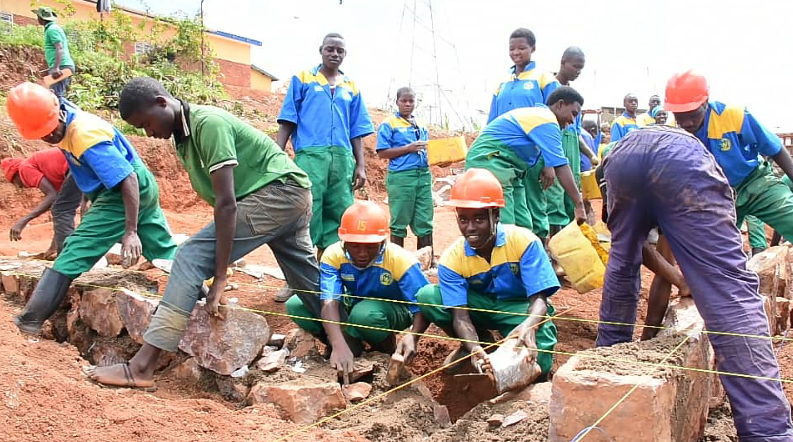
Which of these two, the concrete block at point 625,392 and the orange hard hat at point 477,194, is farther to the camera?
the orange hard hat at point 477,194

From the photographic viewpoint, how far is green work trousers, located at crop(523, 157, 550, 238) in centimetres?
530

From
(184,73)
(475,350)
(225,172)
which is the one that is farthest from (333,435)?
(184,73)

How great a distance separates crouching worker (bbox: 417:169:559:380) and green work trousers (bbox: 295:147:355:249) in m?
1.47

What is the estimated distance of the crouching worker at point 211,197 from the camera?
3.04 meters

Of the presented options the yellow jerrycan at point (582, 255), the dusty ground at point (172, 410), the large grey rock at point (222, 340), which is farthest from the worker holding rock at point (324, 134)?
the yellow jerrycan at point (582, 255)

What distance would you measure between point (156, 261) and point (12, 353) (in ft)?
3.68

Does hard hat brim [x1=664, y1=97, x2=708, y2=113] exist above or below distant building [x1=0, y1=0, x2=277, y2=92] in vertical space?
below

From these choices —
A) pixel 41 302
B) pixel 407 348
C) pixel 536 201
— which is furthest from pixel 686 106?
pixel 41 302

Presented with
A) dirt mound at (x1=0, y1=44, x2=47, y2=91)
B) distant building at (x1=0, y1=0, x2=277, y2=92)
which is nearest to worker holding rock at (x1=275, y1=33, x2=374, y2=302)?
dirt mound at (x1=0, y1=44, x2=47, y2=91)

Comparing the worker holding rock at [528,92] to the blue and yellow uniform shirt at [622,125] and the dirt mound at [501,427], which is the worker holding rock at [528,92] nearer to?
the dirt mound at [501,427]

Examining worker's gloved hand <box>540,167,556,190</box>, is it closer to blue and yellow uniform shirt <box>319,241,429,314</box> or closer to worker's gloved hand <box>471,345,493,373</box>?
blue and yellow uniform shirt <box>319,241,429,314</box>

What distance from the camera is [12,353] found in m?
3.15

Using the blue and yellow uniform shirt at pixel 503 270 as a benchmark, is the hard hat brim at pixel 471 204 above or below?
above

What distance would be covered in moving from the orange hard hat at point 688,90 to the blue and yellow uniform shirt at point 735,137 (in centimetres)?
38
